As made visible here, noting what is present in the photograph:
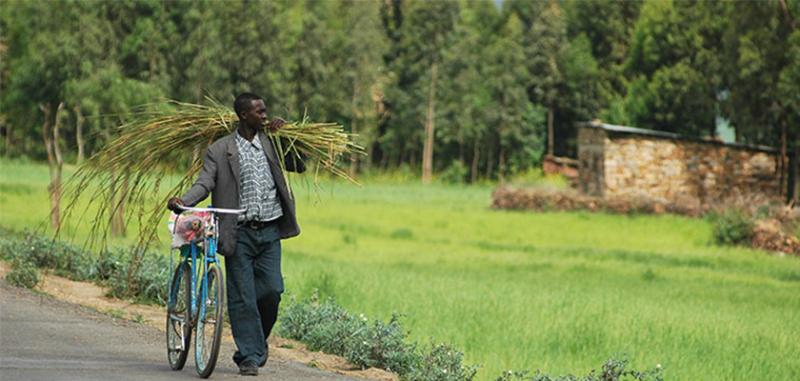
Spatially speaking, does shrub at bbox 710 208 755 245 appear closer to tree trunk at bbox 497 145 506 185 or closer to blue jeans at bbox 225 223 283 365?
blue jeans at bbox 225 223 283 365

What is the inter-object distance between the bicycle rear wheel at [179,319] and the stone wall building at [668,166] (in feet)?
125

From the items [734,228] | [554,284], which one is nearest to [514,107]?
[734,228]

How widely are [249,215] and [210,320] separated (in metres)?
0.76

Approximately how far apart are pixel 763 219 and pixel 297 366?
27.3 metres

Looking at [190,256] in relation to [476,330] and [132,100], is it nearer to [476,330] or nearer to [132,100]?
[476,330]

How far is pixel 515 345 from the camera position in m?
15.5

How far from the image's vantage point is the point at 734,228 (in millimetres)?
37125

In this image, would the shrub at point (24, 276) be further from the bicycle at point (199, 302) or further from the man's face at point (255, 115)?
the man's face at point (255, 115)

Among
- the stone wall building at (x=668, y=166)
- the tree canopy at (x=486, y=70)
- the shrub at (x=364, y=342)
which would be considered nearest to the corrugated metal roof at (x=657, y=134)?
the stone wall building at (x=668, y=166)

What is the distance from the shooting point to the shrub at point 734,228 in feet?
121

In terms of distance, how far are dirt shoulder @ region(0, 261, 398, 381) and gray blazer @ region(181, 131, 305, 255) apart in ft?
4.46

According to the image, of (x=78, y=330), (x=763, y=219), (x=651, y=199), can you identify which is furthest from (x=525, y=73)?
(x=78, y=330)

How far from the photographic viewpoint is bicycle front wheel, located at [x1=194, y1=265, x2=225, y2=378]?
33.4ft

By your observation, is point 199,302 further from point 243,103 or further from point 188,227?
point 243,103
